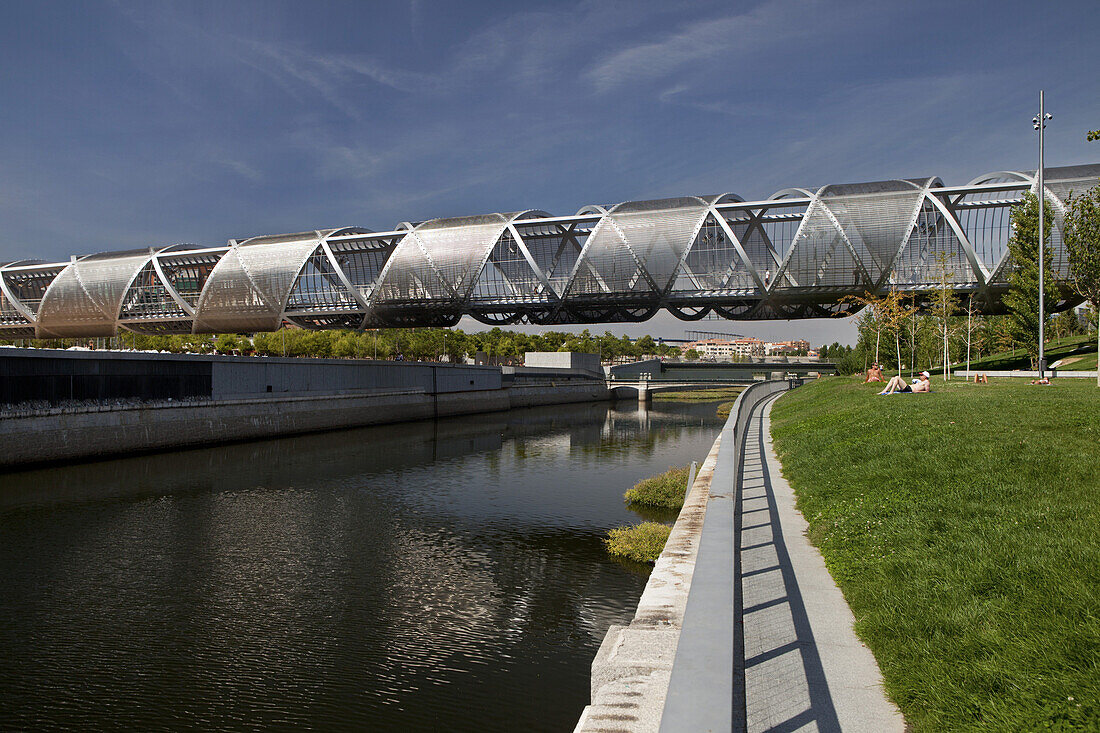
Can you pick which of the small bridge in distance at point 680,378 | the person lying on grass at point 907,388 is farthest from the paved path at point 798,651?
the small bridge in distance at point 680,378

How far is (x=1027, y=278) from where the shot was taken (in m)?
46.8

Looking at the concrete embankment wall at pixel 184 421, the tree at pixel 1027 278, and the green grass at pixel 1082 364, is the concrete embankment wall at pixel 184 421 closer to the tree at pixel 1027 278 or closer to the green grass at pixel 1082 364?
the tree at pixel 1027 278

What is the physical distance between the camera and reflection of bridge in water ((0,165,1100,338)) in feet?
198

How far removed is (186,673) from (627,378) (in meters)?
105

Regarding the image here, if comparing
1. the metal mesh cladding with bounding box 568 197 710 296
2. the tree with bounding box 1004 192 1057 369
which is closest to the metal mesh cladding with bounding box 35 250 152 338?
the metal mesh cladding with bounding box 568 197 710 296

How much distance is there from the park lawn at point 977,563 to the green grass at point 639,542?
3.63 meters

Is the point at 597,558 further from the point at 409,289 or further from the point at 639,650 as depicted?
the point at 409,289

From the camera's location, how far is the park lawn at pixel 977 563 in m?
4.43

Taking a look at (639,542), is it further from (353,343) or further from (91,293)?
(91,293)

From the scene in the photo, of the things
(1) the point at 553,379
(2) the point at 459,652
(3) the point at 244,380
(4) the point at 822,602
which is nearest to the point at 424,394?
(3) the point at 244,380

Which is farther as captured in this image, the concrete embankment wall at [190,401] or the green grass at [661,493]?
the concrete embankment wall at [190,401]

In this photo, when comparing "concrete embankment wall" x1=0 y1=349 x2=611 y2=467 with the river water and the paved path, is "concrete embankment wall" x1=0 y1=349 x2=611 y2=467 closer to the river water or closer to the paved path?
the river water

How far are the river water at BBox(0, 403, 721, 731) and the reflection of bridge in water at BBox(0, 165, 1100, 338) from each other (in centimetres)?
4308

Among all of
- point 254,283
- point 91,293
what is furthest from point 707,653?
point 91,293
